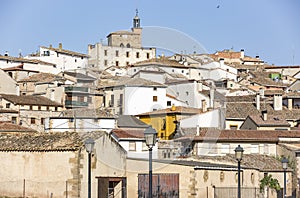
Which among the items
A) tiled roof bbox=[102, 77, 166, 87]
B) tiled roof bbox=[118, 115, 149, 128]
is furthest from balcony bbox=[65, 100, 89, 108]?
tiled roof bbox=[118, 115, 149, 128]

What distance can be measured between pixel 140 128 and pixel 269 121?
12844 mm

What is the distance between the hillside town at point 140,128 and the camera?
25781mm

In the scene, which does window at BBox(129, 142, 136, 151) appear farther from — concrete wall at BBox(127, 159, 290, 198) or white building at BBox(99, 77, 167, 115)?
white building at BBox(99, 77, 167, 115)

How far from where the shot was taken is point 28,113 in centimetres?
6400

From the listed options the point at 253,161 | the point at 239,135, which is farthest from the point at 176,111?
the point at 253,161

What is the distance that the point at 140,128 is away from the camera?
4984cm

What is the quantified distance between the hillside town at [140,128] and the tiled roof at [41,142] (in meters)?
0.04

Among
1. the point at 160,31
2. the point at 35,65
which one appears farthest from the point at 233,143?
the point at 35,65

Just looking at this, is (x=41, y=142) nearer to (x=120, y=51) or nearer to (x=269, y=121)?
(x=269, y=121)

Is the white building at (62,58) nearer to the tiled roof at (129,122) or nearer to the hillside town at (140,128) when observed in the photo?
the hillside town at (140,128)

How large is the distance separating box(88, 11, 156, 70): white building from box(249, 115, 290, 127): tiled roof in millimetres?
35805

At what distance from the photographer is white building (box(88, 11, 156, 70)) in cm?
9575

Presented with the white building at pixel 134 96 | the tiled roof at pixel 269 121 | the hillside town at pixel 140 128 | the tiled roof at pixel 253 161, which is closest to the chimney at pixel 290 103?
the hillside town at pixel 140 128

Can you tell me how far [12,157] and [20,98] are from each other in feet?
134
